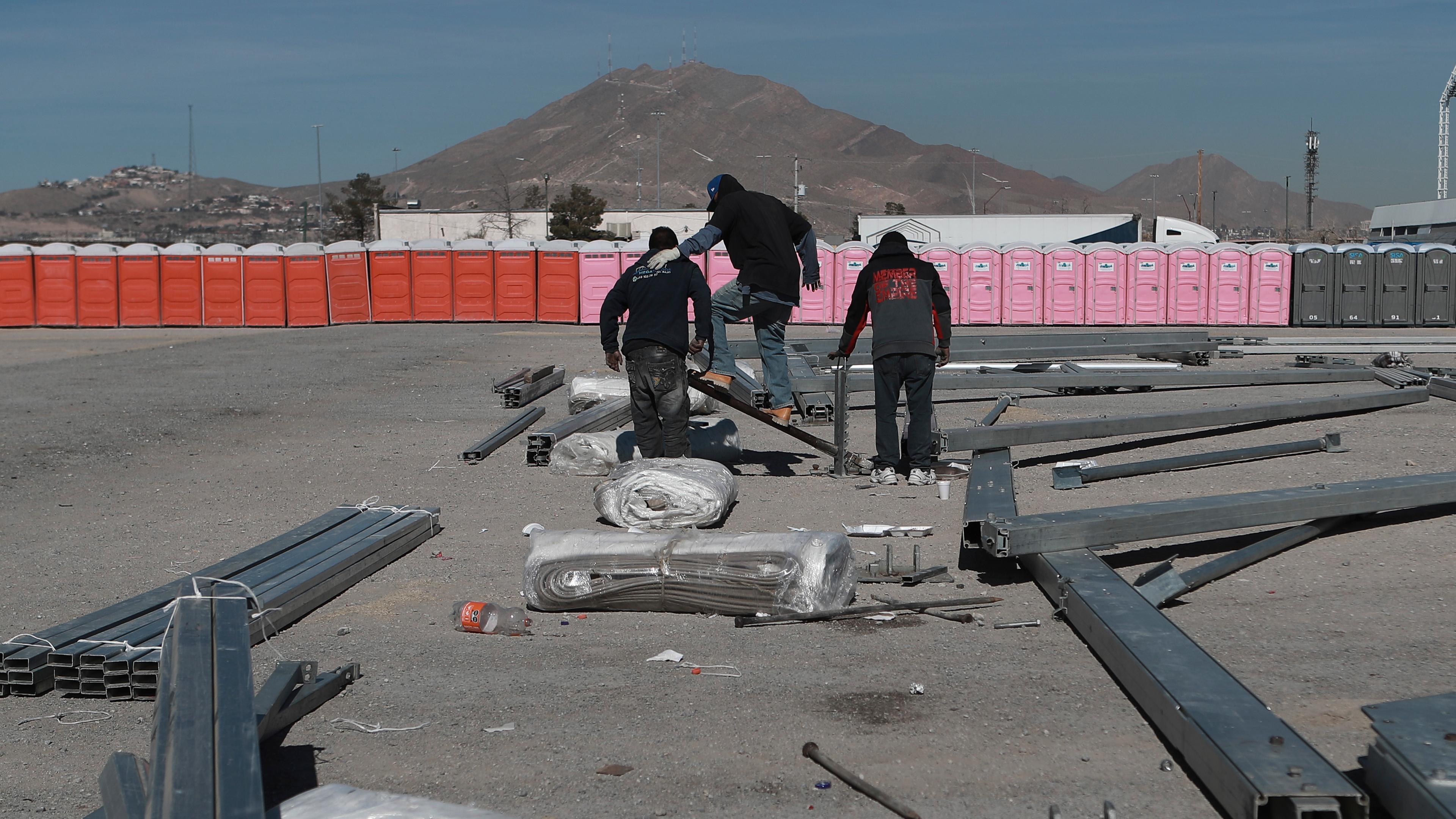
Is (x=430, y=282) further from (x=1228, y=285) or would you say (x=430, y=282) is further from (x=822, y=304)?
(x=1228, y=285)

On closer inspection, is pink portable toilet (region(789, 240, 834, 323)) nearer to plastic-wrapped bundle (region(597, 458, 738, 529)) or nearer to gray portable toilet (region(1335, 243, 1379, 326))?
gray portable toilet (region(1335, 243, 1379, 326))

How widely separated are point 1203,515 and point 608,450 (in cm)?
455

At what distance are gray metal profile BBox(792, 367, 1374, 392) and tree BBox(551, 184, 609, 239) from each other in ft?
222

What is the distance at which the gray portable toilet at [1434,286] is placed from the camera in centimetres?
2791

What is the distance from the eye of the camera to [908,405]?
8.77 m

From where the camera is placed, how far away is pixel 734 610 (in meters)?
5.40

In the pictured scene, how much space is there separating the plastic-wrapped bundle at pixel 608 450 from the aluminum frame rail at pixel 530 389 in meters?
4.12

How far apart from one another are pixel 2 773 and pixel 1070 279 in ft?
89.8

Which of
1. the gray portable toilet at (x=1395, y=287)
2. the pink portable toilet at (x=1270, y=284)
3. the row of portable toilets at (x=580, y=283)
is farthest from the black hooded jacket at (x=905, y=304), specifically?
the gray portable toilet at (x=1395, y=287)

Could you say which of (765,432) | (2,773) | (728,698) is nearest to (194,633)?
(2,773)

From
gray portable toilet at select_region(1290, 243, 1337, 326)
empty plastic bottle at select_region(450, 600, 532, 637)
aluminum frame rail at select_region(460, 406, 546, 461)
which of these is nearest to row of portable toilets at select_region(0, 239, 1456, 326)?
gray portable toilet at select_region(1290, 243, 1337, 326)

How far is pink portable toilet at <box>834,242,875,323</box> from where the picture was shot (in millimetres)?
28844

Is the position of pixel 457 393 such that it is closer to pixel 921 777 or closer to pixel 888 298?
pixel 888 298

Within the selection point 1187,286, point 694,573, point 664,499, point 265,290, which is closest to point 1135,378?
point 664,499
